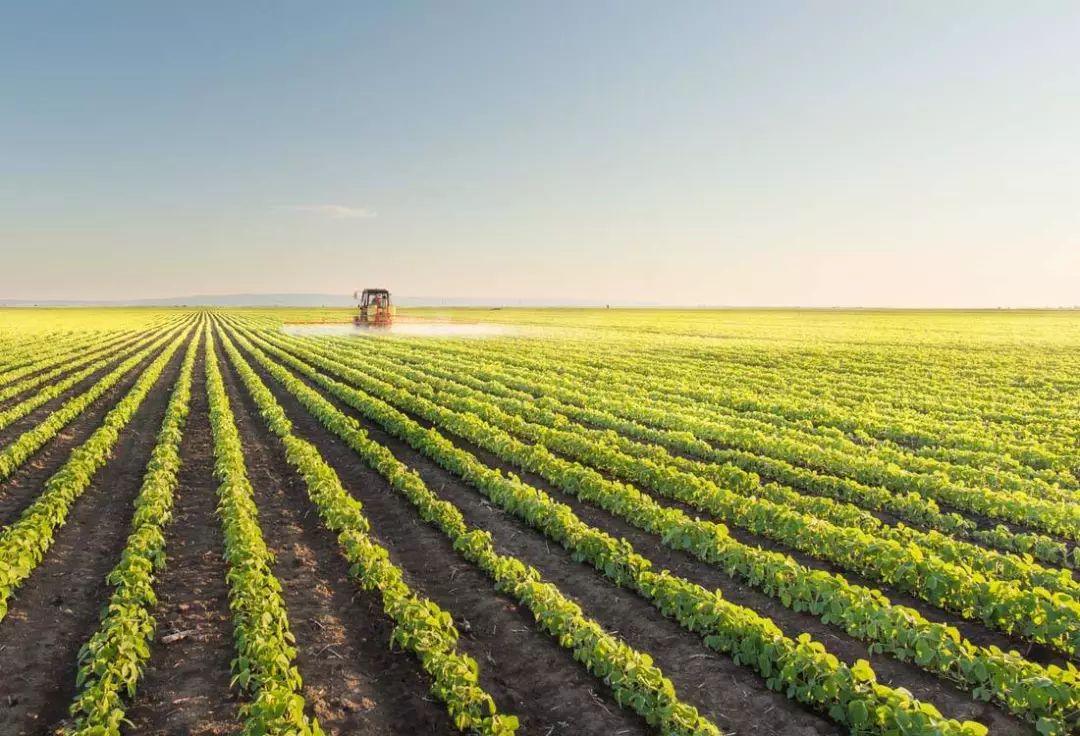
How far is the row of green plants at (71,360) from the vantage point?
69.0ft

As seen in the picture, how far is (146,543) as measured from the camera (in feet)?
25.2

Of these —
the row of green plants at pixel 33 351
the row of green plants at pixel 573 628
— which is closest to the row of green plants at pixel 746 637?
the row of green plants at pixel 573 628

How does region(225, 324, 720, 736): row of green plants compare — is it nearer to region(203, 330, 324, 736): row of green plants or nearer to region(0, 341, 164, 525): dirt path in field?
region(203, 330, 324, 736): row of green plants

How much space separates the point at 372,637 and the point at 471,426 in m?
Result: 8.61

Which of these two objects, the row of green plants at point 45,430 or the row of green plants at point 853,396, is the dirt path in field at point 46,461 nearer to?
the row of green plants at point 45,430

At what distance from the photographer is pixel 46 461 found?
12.6 m

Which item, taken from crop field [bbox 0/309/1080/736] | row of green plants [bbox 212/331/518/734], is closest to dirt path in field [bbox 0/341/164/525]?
crop field [bbox 0/309/1080/736]

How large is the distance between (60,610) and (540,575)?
559 cm

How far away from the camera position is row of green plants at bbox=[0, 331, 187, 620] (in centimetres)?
700

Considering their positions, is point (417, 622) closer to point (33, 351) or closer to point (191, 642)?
point (191, 642)

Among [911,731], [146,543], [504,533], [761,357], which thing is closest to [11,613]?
[146,543]

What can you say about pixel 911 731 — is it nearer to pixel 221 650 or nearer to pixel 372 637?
pixel 372 637

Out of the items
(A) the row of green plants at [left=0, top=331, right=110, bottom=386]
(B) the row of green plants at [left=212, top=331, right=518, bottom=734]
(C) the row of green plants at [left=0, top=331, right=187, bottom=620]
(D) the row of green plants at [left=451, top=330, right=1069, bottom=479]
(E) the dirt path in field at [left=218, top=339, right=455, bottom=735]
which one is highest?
(A) the row of green plants at [left=0, top=331, right=110, bottom=386]

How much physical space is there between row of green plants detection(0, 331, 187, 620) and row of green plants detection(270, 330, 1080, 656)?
919 centimetres
